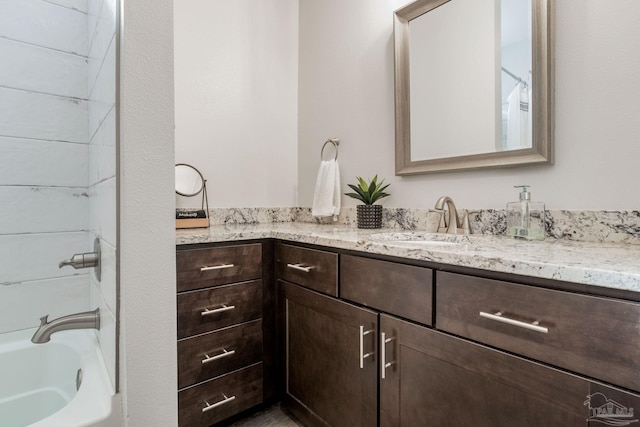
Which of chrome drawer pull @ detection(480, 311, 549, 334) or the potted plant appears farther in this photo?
the potted plant

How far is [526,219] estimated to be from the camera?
120 cm

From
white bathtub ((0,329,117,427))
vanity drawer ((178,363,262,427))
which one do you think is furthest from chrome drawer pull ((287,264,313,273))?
white bathtub ((0,329,117,427))

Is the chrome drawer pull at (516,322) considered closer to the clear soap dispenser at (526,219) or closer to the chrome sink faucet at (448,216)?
the clear soap dispenser at (526,219)

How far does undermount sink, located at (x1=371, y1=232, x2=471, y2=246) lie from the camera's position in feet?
4.36

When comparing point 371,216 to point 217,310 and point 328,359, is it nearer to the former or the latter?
point 328,359

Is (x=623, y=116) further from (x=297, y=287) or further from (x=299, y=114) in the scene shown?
(x=299, y=114)

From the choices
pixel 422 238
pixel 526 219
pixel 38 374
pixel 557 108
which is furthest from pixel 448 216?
pixel 38 374

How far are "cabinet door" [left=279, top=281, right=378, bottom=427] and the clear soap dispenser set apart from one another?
0.63 metres

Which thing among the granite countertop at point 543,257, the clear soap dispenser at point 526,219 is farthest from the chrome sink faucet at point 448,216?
the clear soap dispenser at point 526,219

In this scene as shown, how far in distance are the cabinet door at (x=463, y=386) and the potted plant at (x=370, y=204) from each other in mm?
730

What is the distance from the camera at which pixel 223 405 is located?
144 cm

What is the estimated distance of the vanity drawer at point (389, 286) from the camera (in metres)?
0.96

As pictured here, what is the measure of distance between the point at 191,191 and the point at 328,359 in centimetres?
118

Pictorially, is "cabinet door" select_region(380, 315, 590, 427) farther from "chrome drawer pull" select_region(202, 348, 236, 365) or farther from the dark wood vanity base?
"chrome drawer pull" select_region(202, 348, 236, 365)
